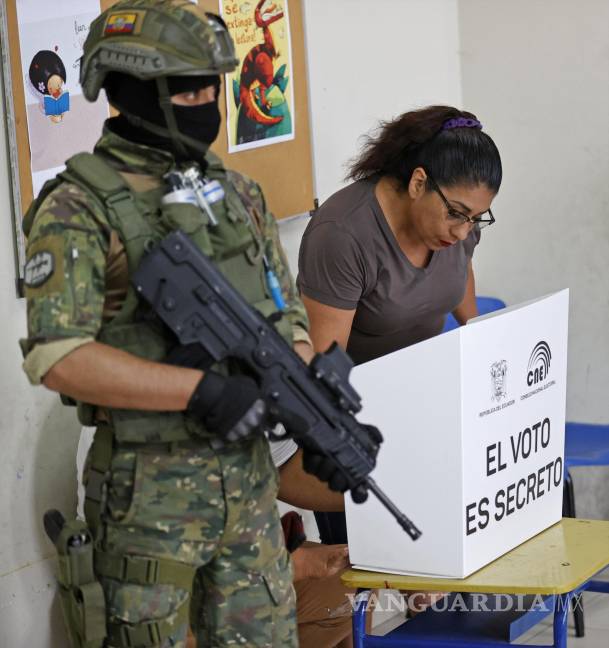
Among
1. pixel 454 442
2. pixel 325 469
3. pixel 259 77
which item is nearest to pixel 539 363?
pixel 454 442

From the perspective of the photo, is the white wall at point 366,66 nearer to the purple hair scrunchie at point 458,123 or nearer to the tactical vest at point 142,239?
the purple hair scrunchie at point 458,123

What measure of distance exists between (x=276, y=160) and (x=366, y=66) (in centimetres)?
57

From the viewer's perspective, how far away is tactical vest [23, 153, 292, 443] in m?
1.49

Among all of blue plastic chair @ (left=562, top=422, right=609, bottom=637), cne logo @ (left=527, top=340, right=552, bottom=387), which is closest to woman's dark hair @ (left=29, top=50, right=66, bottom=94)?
cne logo @ (left=527, top=340, right=552, bottom=387)

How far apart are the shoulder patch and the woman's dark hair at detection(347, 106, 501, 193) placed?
98 cm

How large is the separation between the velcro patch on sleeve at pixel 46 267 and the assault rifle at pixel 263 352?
0.10 metres

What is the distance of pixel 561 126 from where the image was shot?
3.59 meters

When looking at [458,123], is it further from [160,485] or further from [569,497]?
[569,497]

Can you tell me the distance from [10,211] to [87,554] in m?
0.92

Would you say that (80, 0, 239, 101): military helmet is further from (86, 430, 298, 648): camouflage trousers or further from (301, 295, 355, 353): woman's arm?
(301, 295, 355, 353): woman's arm

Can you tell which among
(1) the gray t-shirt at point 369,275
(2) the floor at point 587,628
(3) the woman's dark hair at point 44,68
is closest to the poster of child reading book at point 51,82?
(3) the woman's dark hair at point 44,68

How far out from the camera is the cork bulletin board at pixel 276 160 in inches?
86.7

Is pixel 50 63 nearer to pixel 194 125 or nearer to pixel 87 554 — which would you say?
pixel 194 125

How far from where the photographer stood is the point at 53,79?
224 centimetres
